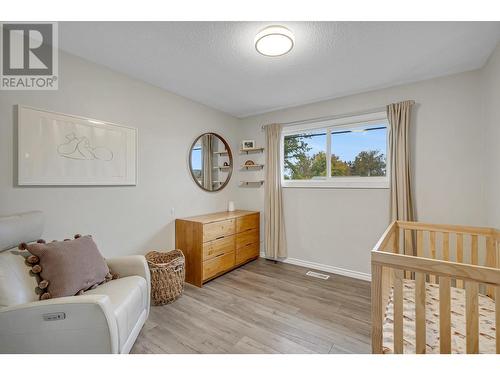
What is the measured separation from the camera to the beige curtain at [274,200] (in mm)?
3279

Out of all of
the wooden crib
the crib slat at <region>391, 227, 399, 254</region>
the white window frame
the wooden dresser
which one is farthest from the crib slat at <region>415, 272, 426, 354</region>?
the wooden dresser

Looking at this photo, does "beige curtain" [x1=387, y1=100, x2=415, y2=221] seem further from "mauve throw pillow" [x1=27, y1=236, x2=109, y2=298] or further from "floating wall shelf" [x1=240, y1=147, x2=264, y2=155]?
"mauve throw pillow" [x1=27, y1=236, x2=109, y2=298]

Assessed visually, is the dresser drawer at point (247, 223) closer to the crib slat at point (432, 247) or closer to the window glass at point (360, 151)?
the window glass at point (360, 151)

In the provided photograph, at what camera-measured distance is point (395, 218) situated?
7.94 ft

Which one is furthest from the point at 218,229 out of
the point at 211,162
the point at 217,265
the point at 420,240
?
the point at 420,240

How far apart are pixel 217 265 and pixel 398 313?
2029mm

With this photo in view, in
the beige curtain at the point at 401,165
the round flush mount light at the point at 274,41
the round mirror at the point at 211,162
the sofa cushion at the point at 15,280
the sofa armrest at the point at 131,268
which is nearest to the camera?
the sofa cushion at the point at 15,280

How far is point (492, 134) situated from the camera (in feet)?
6.15

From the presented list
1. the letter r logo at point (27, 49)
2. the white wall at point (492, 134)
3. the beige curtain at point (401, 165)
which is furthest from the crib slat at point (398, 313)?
the letter r logo at point (27, 49)
